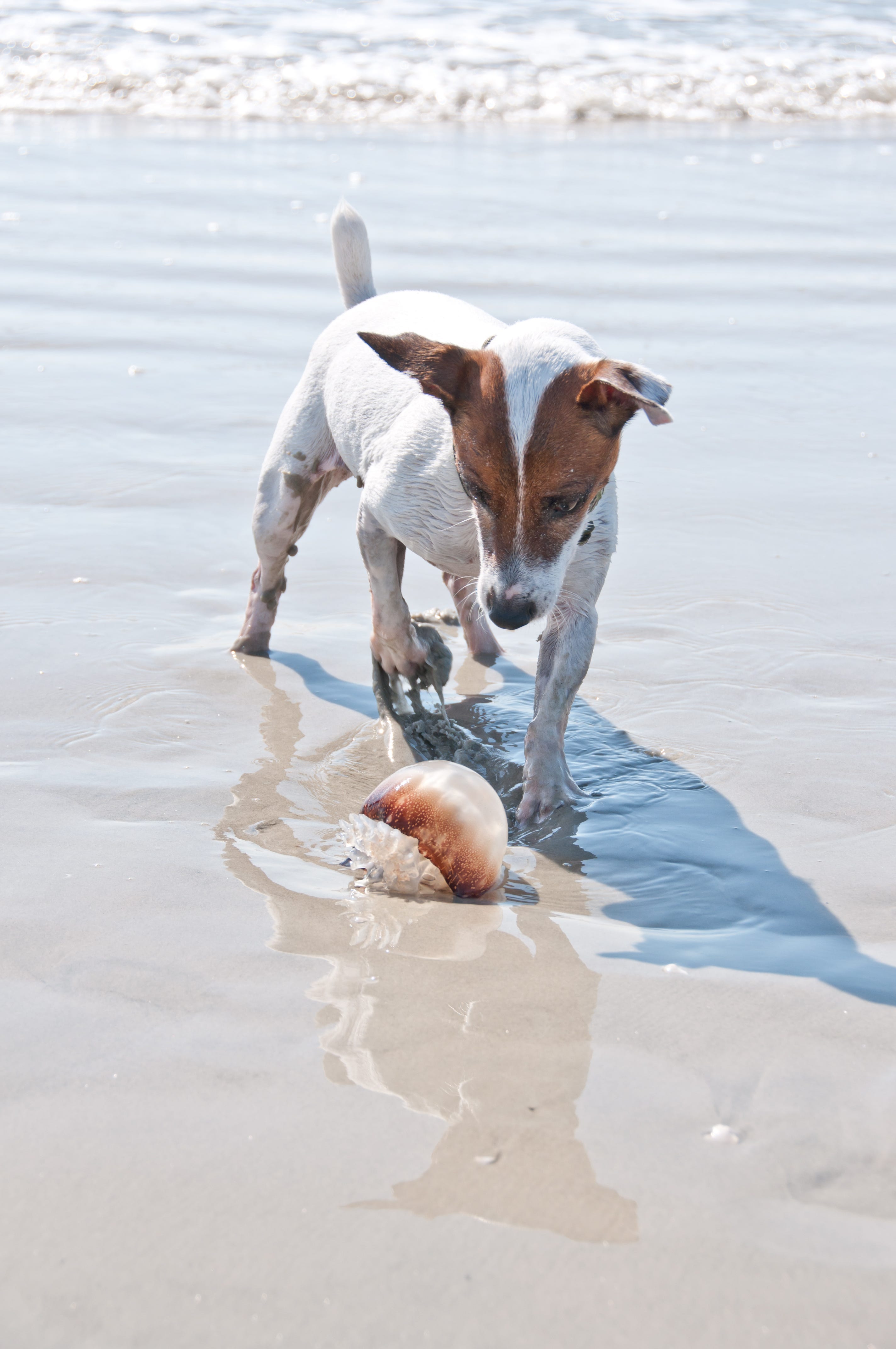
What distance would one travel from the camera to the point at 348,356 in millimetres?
4062

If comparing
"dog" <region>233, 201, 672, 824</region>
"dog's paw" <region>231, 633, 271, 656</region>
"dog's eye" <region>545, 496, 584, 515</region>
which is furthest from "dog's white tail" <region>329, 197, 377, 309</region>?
"dog's eye" <region>545, 496, 584, 515</region>

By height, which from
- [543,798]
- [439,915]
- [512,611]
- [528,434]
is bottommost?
[543,798]

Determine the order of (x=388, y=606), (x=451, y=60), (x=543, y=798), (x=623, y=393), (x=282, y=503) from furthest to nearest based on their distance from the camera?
(x=451, y=60), (x=282, y=503), (x=388, y=606), (x=543, y=798), (x=623, y=393)

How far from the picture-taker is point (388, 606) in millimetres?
3889

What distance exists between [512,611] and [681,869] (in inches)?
27.3

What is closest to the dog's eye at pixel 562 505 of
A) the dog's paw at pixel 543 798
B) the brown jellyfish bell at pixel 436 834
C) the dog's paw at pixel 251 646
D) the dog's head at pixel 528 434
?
the dog's head at pixel 528 434

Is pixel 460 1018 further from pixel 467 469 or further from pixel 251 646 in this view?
pixel 251 646

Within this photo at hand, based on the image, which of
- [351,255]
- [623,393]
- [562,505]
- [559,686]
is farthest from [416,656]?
[351,255]

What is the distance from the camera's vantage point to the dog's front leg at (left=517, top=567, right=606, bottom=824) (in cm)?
339

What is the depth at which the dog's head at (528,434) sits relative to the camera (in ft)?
9.46

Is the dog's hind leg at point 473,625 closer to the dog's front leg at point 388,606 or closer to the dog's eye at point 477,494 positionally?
the dog's front leg at point 388,606

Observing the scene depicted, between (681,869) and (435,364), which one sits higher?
(435,364)

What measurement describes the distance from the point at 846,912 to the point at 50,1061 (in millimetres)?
1609

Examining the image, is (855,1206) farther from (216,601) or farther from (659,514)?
(659,514)
